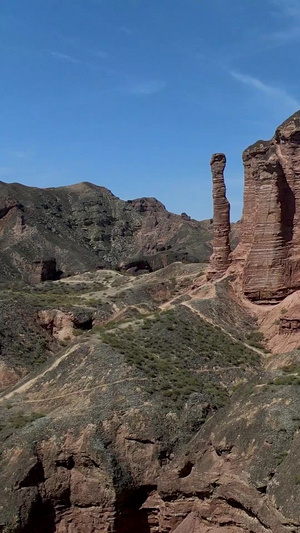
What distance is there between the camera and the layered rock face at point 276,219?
1368 inches

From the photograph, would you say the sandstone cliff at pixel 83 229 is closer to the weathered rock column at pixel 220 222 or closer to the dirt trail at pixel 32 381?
the weathered rock column at pixel 220 222

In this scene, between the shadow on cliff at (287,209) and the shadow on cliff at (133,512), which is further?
the shadow on cliff at (287,209)

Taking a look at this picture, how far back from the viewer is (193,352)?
3084 cm

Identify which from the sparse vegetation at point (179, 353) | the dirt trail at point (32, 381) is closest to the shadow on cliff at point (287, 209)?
the sparse vegetation at point (179, 353)

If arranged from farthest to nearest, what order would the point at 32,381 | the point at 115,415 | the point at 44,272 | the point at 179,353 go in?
the point at 44,272
the point at 179,353
the point at 32,381
the point at 115,415

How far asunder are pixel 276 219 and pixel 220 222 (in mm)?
4807

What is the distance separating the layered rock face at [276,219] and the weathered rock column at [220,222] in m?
2.76

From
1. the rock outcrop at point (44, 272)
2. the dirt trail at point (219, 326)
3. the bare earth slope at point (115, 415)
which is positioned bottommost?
the bare earth slope at point (115, 415)

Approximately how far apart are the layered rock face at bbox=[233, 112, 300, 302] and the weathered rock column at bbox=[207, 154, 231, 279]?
109 inches

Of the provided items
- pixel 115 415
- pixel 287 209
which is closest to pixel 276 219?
pixel 287 209

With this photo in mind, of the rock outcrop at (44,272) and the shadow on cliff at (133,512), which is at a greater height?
the rock outcrop at (44,272)

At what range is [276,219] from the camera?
34.7 meters

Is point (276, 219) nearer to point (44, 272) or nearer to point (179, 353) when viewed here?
point (179, 353)

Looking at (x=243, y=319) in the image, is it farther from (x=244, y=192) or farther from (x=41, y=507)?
(x=41, y=507)
